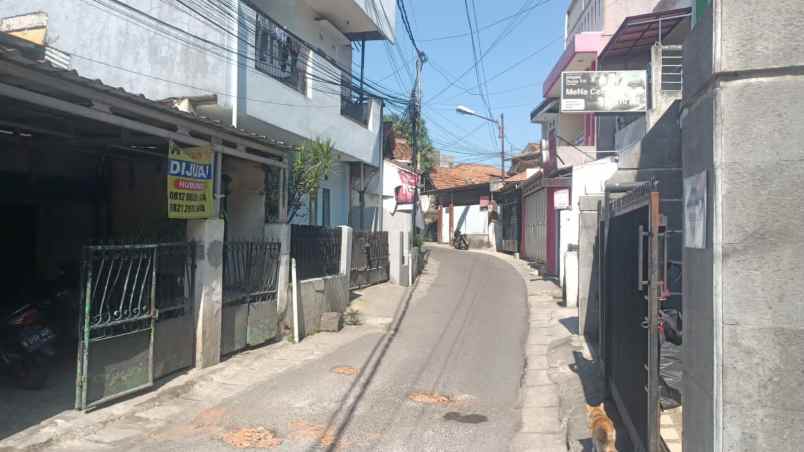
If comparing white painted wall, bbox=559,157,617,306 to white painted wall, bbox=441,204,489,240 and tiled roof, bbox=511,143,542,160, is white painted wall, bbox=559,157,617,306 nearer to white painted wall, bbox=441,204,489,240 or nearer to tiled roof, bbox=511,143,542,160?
white painted wall, bbox=441,204,489,240

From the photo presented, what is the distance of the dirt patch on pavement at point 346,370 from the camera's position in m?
8.37

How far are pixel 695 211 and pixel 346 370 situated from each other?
593cm

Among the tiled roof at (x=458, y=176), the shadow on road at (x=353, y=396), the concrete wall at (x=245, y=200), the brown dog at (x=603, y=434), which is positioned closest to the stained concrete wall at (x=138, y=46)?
the concrete wall at (x=245, y=200)

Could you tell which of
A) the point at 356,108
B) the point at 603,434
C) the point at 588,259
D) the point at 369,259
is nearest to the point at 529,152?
the point at 356,108

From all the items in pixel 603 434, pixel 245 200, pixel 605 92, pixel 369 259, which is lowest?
pixel 603 434

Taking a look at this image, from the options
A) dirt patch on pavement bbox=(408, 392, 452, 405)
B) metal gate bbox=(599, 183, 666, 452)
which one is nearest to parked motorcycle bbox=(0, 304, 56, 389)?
dirt patch on pavement bbox=(408, 392, 452, 405)

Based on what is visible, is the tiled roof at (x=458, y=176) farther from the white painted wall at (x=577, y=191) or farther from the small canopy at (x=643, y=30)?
the white painted wall at (x=577, y=191)

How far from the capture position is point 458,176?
1618 inches

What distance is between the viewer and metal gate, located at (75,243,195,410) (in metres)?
6.22

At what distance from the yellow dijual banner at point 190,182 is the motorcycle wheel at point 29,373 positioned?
2.16 metres

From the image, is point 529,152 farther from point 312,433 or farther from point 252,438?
point 252,438

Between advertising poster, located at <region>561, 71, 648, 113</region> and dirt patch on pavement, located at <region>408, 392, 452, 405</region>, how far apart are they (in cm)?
903

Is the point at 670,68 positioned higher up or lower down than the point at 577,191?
higher up

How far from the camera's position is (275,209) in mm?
10648
